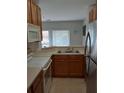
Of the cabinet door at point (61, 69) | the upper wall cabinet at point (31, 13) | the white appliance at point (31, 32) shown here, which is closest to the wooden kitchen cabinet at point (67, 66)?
the cabinet door at point (61, 69)

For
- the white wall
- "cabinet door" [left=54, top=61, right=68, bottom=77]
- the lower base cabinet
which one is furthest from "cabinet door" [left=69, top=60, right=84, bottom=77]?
the white wall

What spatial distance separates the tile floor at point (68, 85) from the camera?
3.96m

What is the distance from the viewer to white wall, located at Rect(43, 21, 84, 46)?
10242mm

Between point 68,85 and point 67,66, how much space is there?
0.82 metres

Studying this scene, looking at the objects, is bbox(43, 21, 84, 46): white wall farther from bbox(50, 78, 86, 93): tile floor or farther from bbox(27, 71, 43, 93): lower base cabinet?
bbox(27, 71, 43, 93): lower base cabinet

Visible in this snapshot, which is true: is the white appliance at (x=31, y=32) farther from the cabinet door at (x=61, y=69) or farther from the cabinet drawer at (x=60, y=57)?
the cabinet door at (x=61, y=69)

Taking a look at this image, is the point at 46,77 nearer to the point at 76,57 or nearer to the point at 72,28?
the point at 76,57

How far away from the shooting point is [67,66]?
5.07 m

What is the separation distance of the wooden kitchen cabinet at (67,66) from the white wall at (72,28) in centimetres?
529
